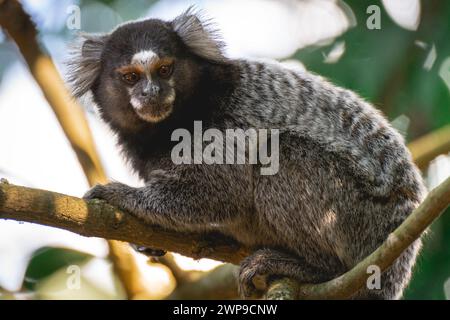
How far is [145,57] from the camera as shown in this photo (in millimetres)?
6410

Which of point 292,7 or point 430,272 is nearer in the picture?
point 430,272

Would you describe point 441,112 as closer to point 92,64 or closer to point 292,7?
point 292,7

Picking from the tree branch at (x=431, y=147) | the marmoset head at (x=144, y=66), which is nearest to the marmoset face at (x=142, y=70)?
the marmoset head at (x=144, y=66)

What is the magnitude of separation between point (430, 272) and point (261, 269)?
3060 mm

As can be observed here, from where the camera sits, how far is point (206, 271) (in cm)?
808

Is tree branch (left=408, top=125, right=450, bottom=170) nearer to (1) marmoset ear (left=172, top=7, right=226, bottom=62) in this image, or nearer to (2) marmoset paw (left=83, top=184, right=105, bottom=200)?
(1) marmoset ear (left=172, top=7, right=226, bottom=62)

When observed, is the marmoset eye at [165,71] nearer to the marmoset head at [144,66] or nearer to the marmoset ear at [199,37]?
the marmoset head at [144,66]

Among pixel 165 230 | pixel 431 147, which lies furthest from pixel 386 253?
pixel 431 147

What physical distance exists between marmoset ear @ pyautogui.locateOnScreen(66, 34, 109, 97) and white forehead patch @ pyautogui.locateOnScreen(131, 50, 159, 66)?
734mm

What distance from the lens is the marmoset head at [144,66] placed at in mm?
6402

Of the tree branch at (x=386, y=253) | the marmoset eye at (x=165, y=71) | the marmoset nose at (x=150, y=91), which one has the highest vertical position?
the marmoset eye at (x=165, y=71)

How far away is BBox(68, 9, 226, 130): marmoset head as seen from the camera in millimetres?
6402
